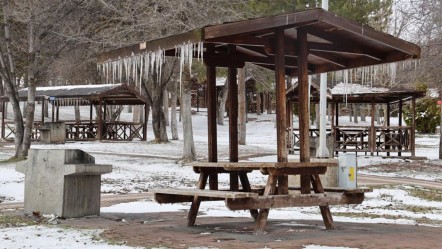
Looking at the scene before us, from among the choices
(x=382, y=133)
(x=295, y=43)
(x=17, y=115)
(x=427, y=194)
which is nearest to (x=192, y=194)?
(x=295, y=43)

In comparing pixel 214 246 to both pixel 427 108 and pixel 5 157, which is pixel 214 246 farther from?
pixel 427 108

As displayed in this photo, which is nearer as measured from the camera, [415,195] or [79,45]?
[415,195]

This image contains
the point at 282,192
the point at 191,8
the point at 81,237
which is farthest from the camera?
the point at 191,8

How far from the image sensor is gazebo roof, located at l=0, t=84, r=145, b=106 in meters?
40.9

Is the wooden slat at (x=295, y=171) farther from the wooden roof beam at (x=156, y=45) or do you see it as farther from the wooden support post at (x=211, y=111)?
the wooden roof beam at (x=156, y=45)

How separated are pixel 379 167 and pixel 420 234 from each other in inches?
746

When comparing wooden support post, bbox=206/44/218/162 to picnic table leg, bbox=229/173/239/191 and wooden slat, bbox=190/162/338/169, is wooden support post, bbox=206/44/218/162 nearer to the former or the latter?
picnic table leg, bbox=229/173/239/191

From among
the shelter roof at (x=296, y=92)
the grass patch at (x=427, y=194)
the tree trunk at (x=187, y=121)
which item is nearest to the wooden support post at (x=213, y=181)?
the grass patch at (x=427, y=194)

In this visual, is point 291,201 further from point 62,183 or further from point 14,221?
point 14,221

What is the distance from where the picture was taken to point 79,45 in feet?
90.6

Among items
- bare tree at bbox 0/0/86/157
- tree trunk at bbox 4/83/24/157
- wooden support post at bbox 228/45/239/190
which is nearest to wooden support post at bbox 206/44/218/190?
wooden support post at bbox 228/45/239/190

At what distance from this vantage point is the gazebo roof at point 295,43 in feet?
30.0

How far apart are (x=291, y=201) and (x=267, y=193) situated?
34 centimetres

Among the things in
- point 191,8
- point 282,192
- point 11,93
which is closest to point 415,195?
point 282,192
